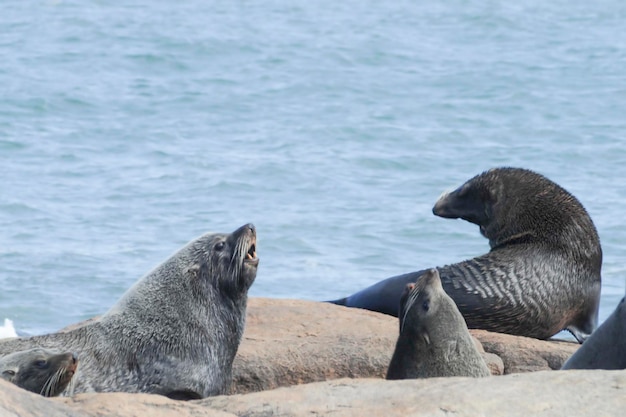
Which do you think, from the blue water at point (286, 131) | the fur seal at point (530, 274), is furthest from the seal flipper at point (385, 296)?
the blue water at point (286, 131)

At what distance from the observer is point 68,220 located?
586 inches

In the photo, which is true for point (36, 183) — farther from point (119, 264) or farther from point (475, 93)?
point (475, 93)

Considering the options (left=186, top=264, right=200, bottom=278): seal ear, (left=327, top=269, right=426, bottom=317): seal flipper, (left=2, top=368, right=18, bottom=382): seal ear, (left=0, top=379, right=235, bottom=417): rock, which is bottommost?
(left=327, top=269, right=426, bottom=317): seal flipper

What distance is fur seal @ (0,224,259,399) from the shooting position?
6.06 meters

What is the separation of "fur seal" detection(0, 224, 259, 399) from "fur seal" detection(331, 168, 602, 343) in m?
1.75

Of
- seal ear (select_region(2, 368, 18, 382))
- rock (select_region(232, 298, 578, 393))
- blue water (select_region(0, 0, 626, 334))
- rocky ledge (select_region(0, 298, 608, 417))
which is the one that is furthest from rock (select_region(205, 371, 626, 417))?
blue water (select_region(0, 0, 626, 334))

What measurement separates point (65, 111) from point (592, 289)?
45.4 ft

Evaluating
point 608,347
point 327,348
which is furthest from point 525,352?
point 327,348

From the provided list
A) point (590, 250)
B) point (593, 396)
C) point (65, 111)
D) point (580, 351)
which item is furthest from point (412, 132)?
point (593, 396)

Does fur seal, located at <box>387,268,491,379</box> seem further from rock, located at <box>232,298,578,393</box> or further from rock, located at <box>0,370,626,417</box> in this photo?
rock, located at <box>0,370,626,417</box>

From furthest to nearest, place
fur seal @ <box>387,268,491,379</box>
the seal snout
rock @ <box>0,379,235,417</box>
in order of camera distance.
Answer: the seal snout → fur seal @ <box>387,268,491,379</box> → rock @ <box>0,379,235,417</box>

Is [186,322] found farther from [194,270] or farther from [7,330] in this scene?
[7,330]

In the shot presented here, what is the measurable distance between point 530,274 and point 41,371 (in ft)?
11.4

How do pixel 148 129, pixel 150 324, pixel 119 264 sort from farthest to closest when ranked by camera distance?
pixel 148 129 → pixel 119 264 → pixel 150 324
